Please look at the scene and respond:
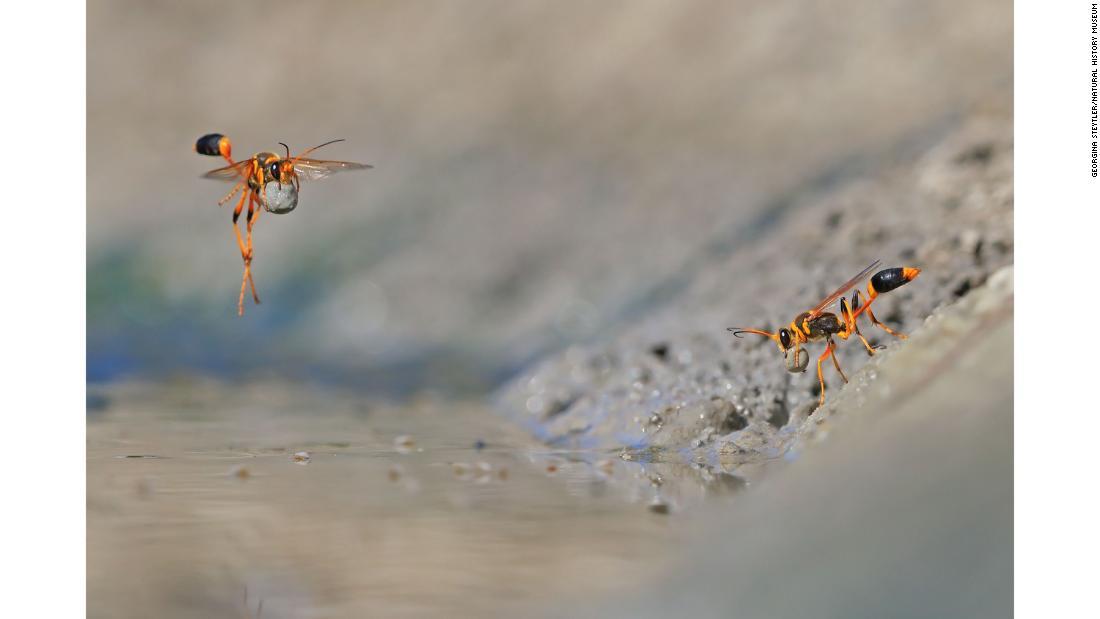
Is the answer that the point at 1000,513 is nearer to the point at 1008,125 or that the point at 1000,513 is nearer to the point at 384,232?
the point at 1008,125

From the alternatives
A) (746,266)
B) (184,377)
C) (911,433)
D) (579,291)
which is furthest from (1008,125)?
(184,377)

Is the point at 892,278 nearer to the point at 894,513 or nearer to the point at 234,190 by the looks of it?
the point at 894,513

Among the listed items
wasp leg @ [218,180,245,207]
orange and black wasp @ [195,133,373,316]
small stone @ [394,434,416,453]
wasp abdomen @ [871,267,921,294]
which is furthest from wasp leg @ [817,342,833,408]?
wasp leg @ [218,180,245,207]

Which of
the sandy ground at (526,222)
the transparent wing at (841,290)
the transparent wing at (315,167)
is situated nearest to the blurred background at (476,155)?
the sandy ground at (526,222)

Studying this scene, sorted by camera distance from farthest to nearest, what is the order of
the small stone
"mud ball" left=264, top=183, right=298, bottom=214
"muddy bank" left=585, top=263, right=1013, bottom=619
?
the small stone
"mud ball" left=264, top=183, right=298, bottom=214
"muddy bank" left=585, top=263, right=1013, bottom=619

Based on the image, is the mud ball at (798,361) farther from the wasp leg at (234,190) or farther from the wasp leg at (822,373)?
the wasp leg at (234,190)

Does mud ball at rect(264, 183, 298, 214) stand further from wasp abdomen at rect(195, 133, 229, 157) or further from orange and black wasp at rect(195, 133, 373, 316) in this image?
wasp abdomen at rect(195, 133, 229, 157)

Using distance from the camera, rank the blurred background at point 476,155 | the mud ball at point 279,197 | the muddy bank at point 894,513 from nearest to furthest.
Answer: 1. the muddy bank at point 894,513
2. the mud ball at point 279,197
3. the blurred background at point 476,155
